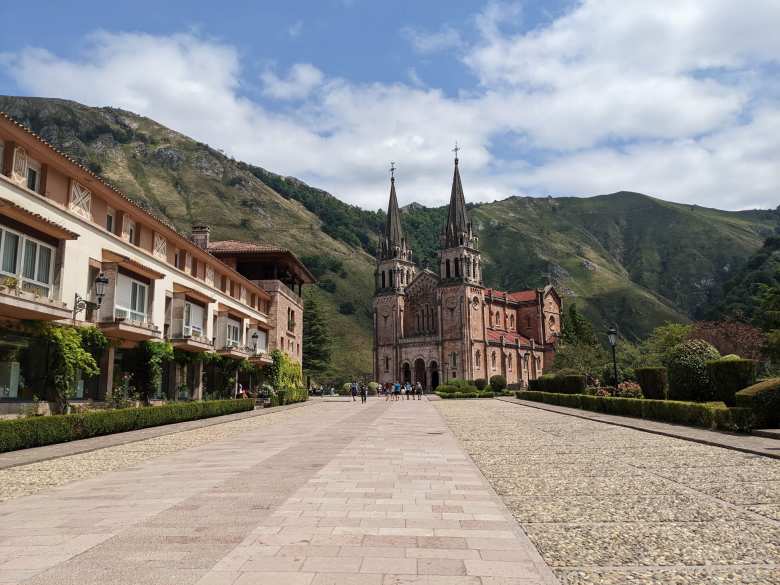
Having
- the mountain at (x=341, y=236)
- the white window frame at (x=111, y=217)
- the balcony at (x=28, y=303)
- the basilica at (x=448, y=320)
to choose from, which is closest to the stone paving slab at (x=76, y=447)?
the balcony at (x=28, y=303)

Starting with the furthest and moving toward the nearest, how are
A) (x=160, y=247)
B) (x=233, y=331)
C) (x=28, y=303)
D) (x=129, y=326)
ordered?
(x=233, y=331) → (x=160, y=247) → (x=129, y=326) → (x=28, y=303)

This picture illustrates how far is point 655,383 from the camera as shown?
26.0 m

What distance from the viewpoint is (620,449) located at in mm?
14234

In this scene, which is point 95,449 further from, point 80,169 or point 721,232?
point 721,232

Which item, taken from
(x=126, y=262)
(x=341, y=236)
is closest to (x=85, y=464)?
(x=126, y=262)

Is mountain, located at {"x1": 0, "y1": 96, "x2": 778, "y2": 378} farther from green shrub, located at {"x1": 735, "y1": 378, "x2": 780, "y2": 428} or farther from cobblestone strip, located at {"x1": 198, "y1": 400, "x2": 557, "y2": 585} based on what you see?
cobblestone strip, located at {"x1": 198, "y1": 400, "x2": 557, "y2": 585}

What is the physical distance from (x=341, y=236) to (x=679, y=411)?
148593 millimetres

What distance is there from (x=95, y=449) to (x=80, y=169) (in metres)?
11.6

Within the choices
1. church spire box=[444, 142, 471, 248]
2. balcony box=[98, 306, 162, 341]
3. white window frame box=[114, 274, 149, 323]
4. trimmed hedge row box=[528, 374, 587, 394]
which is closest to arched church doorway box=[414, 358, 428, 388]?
church spire box=[444, 142, 471, 248]

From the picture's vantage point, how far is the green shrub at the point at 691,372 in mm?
22734

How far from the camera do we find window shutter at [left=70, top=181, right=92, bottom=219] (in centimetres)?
2155

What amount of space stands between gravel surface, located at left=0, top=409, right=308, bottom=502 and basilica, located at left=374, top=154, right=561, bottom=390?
61.0 m

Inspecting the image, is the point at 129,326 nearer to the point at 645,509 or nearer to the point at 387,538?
the point at 387,538

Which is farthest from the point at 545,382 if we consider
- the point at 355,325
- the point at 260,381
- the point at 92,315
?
the point at 355,325
